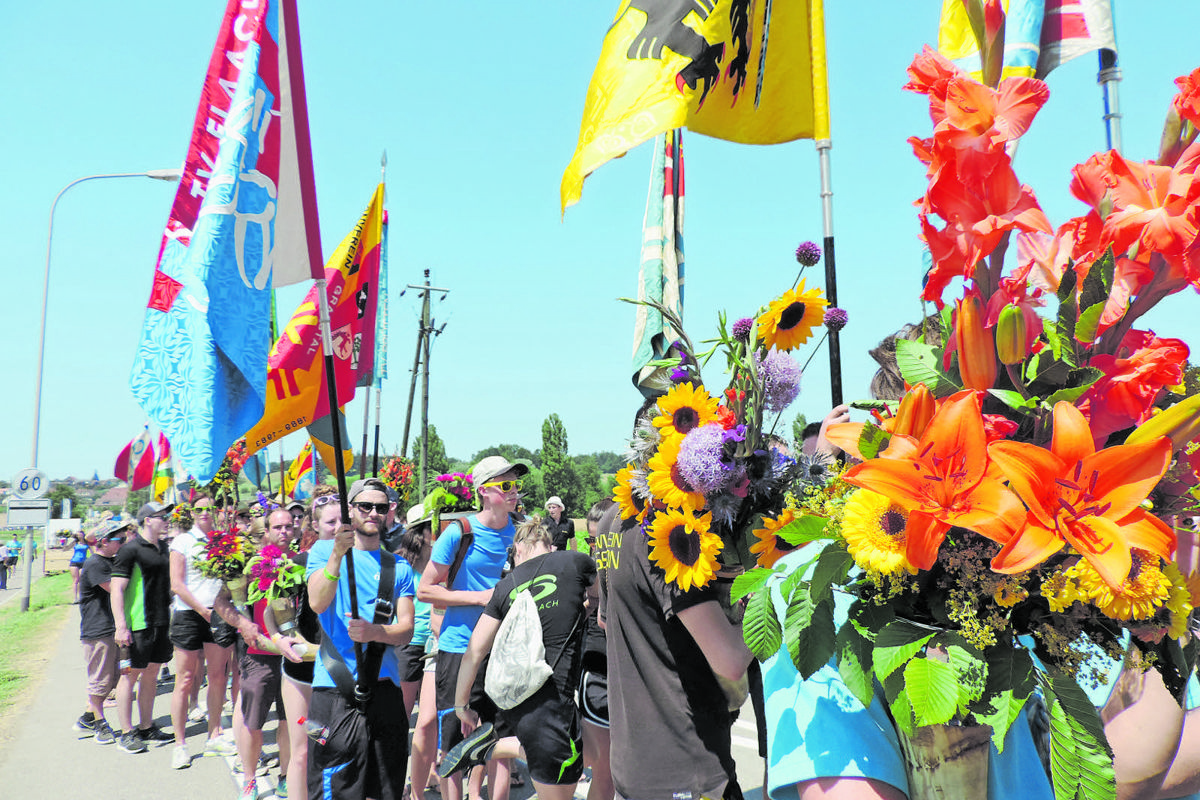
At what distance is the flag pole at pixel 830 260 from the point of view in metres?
2.35

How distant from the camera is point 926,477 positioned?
3.37 ft

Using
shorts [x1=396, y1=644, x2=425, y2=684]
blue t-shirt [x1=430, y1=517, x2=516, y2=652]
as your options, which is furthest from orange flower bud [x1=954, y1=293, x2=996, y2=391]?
shorts [x1=396, y1=644, x2=425, y2=684]

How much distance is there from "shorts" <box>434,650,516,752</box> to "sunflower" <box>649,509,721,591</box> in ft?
8.59

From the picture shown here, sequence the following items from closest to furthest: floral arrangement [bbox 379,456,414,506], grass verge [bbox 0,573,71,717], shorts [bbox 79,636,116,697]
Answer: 1. shorts [bbox 79,636,116,697]
2. grass verge [bbox 0,573,71,717]
3. floral arrangement [bbox 379,456,414,506]

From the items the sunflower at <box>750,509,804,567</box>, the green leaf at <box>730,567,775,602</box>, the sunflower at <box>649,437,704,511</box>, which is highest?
the sunflower at <box>649,437,704,511</box>

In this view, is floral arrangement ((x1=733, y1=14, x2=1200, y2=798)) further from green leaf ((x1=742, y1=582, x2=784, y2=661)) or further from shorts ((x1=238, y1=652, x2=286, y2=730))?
shorts ((x1=238, y1=652, x2=286, y2=730))

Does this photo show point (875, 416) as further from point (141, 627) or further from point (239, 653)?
point (141, 627)

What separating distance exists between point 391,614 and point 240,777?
290 cm

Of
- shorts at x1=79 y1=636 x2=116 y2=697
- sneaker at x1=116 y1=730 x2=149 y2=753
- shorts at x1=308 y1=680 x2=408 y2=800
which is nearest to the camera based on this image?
shorts at x1=308 y1=680 x2=408 y2=800

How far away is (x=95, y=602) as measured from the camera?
8.05m

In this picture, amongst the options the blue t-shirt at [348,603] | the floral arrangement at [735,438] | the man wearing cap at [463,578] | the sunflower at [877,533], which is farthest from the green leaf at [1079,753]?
the man wearing cap at [463,578]

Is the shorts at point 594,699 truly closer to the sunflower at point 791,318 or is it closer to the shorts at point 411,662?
the shorts at point 411,662

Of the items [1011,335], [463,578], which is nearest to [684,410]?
[1011,335]

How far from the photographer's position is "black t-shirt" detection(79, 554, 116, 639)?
7.93m
